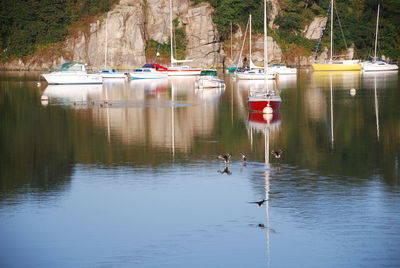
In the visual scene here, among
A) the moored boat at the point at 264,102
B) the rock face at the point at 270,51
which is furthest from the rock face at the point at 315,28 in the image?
the moored boat at the point at 264,102

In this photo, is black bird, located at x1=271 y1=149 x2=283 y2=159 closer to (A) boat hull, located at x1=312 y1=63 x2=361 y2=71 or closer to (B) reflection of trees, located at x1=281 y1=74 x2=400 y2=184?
(B) reflection of trees, located at x1=281 y1=74 x2=400 y2=184

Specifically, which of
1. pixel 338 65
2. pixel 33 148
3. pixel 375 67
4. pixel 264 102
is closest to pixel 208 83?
pixel 264 102

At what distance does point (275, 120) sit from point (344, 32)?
3489 inches

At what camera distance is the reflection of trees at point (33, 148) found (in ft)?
90.0

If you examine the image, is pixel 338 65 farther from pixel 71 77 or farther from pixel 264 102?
pixel 264 102

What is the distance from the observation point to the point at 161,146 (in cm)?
3484

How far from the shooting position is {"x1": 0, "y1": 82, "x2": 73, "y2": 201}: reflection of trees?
1080 inches

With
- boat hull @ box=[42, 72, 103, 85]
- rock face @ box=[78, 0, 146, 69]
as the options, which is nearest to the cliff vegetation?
rock face @ box=[78, 0, 146, 69]

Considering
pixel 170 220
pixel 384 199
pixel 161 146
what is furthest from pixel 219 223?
pixel 161 146

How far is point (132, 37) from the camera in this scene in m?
123

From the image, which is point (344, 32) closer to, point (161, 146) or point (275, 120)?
point (275, 120)

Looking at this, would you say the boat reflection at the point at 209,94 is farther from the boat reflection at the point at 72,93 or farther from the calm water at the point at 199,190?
the calm water at the point at 199,190

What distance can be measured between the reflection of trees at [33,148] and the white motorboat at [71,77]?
95.1 feet

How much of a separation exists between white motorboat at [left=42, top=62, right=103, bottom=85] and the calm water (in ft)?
126
